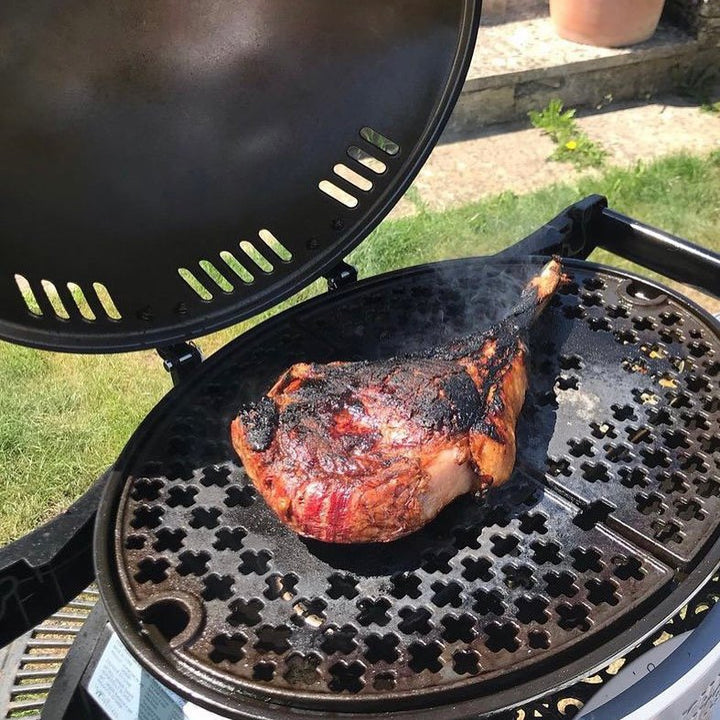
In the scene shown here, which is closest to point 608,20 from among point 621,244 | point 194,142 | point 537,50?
point 537,50

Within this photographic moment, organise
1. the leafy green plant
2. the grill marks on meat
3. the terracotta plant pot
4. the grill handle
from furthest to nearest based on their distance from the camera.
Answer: the terracotta plant pot, the leafy green plant, the grill handle, the grill marks on meat

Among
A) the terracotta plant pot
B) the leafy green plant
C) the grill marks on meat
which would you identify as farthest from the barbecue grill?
the terracotta plant pot

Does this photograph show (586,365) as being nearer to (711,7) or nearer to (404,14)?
(404,14)

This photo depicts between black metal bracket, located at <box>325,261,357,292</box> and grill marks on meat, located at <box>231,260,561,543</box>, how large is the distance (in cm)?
40

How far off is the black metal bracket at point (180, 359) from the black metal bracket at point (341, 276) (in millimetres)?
427

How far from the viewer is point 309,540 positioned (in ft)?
5.34

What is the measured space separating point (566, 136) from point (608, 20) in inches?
36.6

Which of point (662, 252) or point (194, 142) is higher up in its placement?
point (194, 142)

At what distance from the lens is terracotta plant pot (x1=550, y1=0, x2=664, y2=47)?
5484 millimetres

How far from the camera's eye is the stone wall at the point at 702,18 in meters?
5.60

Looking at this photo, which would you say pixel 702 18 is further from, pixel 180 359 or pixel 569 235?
pixel 180 359

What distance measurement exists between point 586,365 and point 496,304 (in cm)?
31

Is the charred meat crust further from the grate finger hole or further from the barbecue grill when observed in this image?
the grate finger hole

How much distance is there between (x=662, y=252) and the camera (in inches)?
87.3
